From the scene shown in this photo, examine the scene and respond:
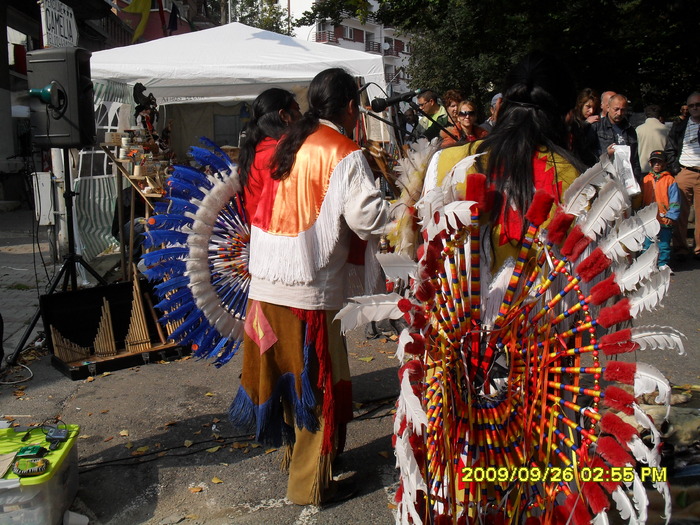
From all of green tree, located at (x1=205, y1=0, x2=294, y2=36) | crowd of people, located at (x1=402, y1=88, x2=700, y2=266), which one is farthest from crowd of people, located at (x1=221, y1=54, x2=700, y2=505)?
green tree, located at (x1=205, y1=0, x2=294, y2=36)

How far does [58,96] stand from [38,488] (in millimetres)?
2934

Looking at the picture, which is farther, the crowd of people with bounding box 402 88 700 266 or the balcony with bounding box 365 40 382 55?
the balcony with bounding box 365 40 382 55

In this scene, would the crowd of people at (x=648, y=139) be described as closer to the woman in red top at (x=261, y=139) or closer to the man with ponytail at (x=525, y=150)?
the woman in red top at (x=261, y=139)

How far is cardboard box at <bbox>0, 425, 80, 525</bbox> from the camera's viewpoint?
256 centimetres

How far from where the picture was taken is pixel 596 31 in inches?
403

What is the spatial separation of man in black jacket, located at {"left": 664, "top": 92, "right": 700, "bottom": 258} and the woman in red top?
5.80 meters

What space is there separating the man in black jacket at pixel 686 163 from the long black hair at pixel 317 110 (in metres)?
6.09

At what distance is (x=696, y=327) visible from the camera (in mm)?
5547

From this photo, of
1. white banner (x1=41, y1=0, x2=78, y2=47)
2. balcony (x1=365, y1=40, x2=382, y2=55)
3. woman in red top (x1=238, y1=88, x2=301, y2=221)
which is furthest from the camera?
balcony (x1=365, y1=40, x2=382, y2=55)

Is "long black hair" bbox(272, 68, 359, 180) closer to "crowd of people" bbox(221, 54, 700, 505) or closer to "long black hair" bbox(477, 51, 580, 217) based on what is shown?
"crowd of people" bbox(221, 54, 700, 505)

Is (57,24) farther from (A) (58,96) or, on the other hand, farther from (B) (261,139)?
(B) (261,139)

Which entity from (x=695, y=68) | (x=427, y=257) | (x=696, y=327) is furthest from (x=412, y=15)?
(x=427, y=257)

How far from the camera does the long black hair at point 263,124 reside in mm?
3311

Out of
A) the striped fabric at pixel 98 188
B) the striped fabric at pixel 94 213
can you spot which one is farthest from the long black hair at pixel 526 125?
the striped fabric at pixel 94 213
